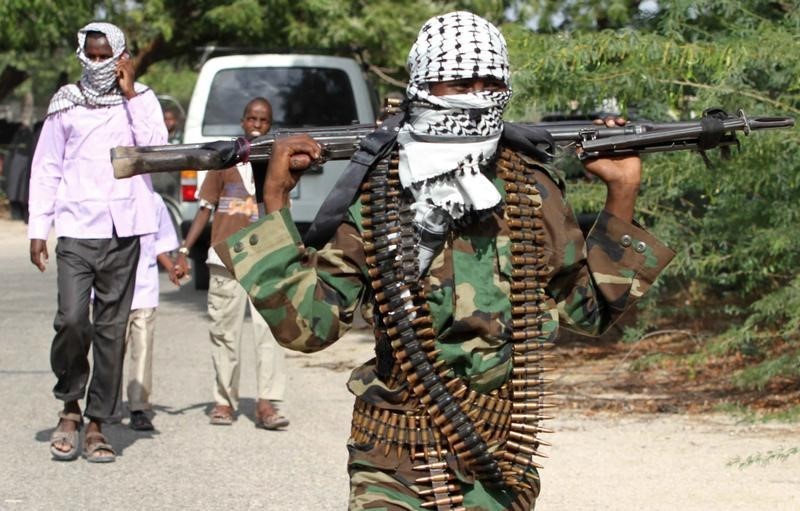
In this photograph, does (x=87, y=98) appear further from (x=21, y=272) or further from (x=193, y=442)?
(x=21, y=272)

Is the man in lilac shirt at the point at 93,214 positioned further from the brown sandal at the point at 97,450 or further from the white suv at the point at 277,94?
the white suv at the point at 277,94

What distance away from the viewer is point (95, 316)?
24.9ft

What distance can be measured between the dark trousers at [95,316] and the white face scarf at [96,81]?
0.67 meters

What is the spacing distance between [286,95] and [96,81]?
6081 millimetres

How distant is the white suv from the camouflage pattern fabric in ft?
30.7

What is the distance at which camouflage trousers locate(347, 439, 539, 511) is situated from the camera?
147 inches

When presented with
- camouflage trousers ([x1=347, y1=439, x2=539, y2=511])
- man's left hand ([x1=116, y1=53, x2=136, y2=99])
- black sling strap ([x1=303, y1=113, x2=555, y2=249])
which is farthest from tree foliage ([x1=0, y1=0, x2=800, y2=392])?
camouflage trousers ([x1=347, y1=439, x2=539, y2=511])

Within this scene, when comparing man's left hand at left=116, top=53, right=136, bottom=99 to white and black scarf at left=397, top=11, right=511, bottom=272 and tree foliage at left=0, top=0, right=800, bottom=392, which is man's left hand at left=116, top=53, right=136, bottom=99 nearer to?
tree foliage at left=0, top=0, right=800, bottom=392

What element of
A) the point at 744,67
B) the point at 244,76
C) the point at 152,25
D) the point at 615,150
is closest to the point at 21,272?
the point at 152,25

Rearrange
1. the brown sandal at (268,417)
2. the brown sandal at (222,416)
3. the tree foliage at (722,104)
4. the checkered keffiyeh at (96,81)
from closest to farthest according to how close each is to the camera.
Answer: the checkered keffiyeh at (96,81)
the tree foliage at (722,104)
the brown sandal at (268,417)
the brown sandal at (222,416)

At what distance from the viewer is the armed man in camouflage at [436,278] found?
144 inches

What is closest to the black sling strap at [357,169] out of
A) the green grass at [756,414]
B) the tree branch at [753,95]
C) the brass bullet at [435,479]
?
the brass bullet at [435,479]

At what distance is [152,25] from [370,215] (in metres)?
16.1

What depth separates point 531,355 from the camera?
3.75 m
